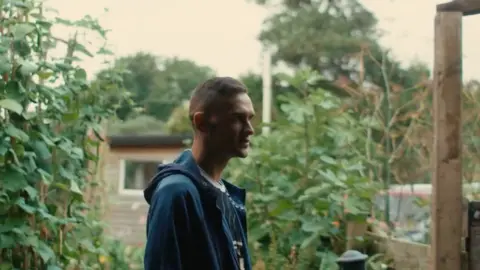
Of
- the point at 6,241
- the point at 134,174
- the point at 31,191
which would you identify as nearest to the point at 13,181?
the point at 31,191

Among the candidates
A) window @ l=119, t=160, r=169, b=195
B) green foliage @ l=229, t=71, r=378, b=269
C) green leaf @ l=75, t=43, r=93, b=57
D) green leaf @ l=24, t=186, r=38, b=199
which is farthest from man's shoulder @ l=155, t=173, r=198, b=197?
window @ l=119, t=160, r=169, b=195

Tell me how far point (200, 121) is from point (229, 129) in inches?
2.5

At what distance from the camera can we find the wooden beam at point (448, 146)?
2.50m

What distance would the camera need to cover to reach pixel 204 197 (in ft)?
4.79

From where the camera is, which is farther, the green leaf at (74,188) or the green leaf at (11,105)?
the green leaf at (74,188)

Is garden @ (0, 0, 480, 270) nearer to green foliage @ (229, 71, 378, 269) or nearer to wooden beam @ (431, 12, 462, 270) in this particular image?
green foliage @ (229, 71, 378, 269)

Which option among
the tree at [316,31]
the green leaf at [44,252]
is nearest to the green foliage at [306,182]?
the green leaf at [44,252]

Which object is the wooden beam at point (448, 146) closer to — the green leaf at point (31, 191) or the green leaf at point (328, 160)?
the green leaf at point (328, 160)

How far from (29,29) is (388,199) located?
2344 mm

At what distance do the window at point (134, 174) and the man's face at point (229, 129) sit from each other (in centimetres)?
865

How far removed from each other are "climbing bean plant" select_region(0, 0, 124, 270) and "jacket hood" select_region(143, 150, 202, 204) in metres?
1.20

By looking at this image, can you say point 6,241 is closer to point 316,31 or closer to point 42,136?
point 42,136

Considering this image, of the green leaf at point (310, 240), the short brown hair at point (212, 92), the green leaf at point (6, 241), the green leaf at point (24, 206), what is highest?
the short brown hair at point (212, 92)

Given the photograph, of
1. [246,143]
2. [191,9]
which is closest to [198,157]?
[246,143]
